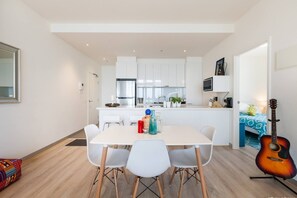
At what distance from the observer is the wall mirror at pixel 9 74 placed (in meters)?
2.43

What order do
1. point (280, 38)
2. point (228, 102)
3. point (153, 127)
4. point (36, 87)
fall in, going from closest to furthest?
point (153, 127) → point (280, 38) → point (36, 87) → point (228, 102)

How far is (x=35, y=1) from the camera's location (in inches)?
110

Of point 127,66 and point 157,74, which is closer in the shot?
point 127,66

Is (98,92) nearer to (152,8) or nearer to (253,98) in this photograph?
(152,8)

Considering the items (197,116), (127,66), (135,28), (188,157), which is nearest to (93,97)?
(127,66)

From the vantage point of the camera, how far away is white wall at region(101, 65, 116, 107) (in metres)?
7.39

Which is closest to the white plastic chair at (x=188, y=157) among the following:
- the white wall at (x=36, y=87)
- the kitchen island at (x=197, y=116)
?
the kitchen island at (x=197, y=116)

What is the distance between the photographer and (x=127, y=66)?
5.93 m

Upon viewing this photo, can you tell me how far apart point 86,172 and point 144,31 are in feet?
9.64

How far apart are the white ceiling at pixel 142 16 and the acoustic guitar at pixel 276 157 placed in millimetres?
2007

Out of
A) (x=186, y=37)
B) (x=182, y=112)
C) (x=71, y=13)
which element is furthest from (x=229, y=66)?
(x=71, y=13)

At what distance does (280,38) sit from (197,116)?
2.12m

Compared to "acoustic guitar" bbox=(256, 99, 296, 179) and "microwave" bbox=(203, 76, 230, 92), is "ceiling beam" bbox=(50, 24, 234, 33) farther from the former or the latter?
"acoustic guitar" bbox=(256, 99, 296, 179)

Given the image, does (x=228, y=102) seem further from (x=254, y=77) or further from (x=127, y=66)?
(x=127, y=66)
